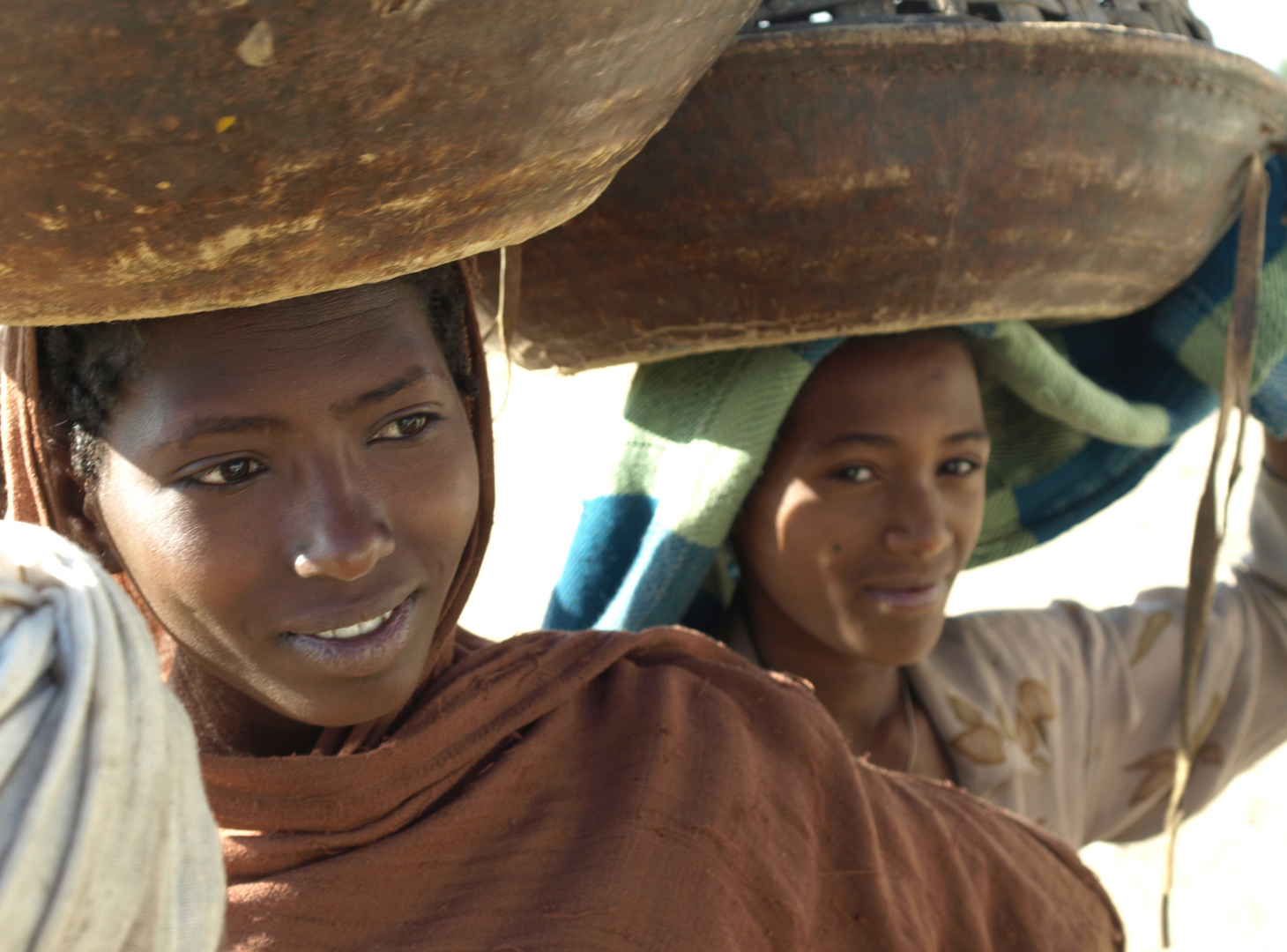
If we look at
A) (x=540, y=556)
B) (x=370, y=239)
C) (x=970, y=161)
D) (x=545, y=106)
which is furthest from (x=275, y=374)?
(x=540, y=556)

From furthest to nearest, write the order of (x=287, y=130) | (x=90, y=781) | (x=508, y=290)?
(x=508, y=290), (x=287, y=130), (x=90, y=781)

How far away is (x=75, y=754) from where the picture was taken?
625 mm

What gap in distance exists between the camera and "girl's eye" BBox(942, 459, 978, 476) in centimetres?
188

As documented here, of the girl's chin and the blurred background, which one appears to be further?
the blurred background

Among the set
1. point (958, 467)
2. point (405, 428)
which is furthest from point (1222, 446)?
point (405, 428)

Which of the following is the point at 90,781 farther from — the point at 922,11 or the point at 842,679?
the point at 842,679

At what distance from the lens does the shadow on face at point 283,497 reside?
1.03 metres

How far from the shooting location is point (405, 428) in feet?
3.78

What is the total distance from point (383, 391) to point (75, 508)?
1.11ft

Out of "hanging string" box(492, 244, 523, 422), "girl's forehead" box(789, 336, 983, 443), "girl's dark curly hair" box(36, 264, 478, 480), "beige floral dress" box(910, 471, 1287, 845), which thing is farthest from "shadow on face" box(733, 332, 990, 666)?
"girl's dark curly hair" box(36, 264, 478, 480)

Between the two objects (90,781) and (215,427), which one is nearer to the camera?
(90,781)

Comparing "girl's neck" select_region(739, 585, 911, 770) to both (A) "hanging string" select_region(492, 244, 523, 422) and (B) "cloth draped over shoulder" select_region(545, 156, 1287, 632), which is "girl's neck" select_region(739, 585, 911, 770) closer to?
(B) "cloth draped over shoulder" select_region(545, 156, 1287, 632)

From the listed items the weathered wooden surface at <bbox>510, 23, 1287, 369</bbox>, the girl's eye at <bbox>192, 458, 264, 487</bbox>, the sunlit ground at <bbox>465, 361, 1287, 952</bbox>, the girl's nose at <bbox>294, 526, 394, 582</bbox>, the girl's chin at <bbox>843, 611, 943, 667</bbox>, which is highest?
the weathered wooden surface at <bbox>510, 23, 1287, 369</bbox>

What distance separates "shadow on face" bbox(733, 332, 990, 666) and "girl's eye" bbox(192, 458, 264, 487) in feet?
3.18
